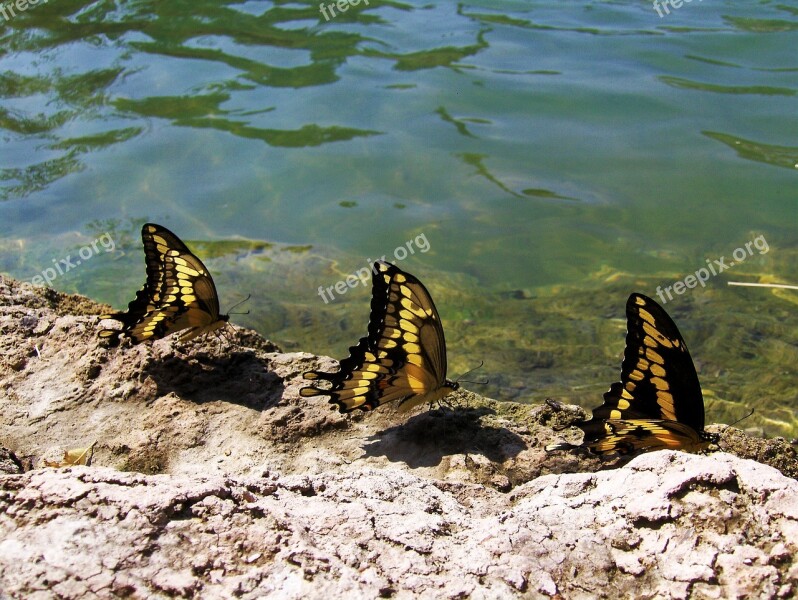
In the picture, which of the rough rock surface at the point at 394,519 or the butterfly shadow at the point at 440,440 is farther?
A: the butterfly shadow at the point at 440,440

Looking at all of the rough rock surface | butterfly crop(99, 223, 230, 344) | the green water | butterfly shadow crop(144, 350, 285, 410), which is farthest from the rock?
the green water

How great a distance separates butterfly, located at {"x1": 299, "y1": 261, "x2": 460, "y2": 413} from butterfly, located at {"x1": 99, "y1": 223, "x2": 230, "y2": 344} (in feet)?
2.70

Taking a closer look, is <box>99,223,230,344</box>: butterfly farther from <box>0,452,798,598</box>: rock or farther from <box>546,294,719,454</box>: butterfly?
<box>546,294,719,454</box>: butterfly

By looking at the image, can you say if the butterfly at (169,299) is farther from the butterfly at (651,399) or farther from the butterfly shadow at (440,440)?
the butterfly at (651,399)

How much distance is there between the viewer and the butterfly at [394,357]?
11.3 feet

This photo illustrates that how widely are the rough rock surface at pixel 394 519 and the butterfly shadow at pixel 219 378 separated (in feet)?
0.98

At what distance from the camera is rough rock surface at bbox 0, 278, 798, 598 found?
210 centimetres

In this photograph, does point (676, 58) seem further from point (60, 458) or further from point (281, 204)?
point (60, 458)

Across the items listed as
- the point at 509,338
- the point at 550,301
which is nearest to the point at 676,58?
the point at 550,301

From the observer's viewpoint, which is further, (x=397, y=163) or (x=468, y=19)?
(x=468, y=19)

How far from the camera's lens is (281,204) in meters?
8.77

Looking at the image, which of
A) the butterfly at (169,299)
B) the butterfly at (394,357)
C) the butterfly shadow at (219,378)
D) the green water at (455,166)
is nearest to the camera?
the butterfly at (394,357)

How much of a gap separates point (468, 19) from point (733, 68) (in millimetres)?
4149

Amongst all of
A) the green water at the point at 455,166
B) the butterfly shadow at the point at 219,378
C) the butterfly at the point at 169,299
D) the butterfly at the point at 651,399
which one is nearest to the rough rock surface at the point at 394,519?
the butterfly at the point at 651,399
